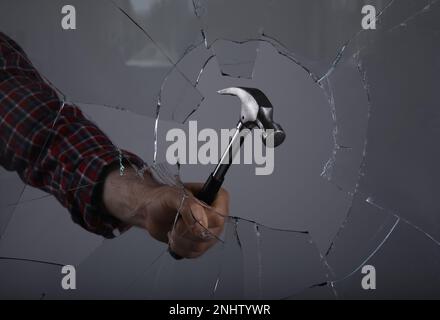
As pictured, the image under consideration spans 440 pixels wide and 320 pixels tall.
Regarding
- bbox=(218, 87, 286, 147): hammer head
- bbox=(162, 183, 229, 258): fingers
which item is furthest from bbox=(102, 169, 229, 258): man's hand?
bbox=(218, 87, 286, 147): hammer head

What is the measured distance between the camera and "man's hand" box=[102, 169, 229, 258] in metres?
1.20

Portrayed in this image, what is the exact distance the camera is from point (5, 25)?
1322mm

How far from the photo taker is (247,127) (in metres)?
1.20

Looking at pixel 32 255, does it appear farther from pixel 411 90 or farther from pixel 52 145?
pixel 411 90

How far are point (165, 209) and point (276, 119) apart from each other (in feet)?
0.93

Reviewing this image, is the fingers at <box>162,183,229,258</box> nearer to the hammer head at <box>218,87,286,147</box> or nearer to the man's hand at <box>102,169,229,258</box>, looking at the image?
the man's hand at <box>102,169,229,258</box>

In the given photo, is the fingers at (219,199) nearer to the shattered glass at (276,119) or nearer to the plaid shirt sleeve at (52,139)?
the shattered glass at (276,119)

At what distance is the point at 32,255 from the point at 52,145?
0.26 meters

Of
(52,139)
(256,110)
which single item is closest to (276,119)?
(256,110)

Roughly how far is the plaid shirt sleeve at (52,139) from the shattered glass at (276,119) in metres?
0.03

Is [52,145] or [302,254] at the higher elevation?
[52,145]

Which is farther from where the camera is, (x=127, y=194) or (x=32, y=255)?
(x=32, y=255)
